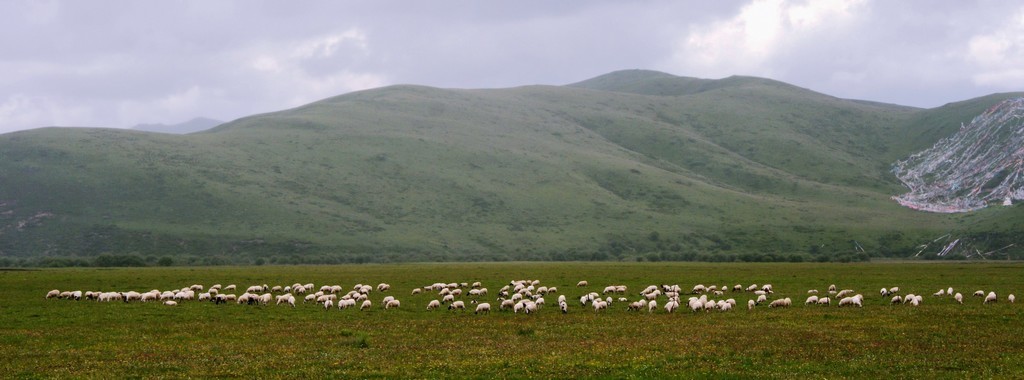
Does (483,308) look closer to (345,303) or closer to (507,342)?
(345,303)

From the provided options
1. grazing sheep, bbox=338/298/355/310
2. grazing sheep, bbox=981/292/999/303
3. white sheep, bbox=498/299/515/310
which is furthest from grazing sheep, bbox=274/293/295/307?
grazing sheep, bbox=981/292/999/303

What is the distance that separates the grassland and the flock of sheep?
814mm

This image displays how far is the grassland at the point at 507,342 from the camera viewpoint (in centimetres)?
2031

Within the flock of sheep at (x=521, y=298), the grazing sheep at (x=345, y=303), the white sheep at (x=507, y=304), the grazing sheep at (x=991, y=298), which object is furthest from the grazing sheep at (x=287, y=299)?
the grazing sheep at (x=991, y=298)

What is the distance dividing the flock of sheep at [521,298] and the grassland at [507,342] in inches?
32.1

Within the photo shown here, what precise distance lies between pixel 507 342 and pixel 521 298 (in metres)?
16.7

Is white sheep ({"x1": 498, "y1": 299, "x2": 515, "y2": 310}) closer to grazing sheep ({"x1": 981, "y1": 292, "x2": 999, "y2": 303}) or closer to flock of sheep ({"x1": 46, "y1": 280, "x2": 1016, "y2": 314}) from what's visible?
flock of sheep ({"x1": 46, "y1": 280, "x2": 1016, "y2": 314})

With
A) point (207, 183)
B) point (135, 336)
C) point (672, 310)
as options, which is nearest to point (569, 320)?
point (672, 310)

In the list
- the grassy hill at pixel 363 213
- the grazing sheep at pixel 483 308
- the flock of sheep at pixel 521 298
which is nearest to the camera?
the grazing sheep at pixel 483 308

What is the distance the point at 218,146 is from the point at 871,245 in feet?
463

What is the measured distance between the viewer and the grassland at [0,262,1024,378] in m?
20.3

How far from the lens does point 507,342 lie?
26.0 metres

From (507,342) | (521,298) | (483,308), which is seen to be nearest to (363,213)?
(521,298)

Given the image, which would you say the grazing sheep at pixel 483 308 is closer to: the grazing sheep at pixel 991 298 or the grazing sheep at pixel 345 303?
the grazing sheep at pixel 345 303
